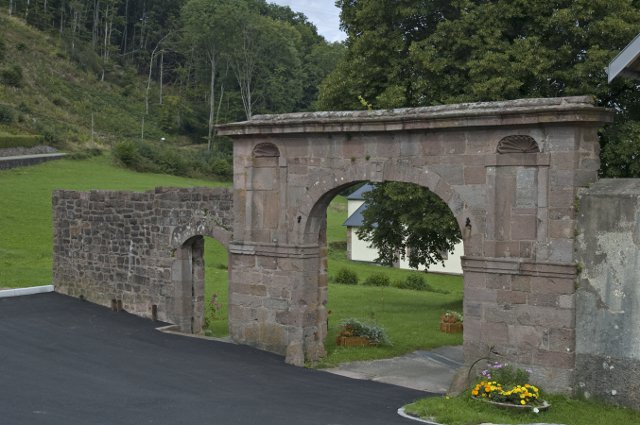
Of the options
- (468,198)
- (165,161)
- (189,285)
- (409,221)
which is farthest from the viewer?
(165,161)

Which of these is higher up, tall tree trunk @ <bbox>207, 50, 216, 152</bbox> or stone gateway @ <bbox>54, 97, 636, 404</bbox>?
tall tree trunk @ <bbox>207, 50, 216, 152</bbox>

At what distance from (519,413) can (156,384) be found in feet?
18.6

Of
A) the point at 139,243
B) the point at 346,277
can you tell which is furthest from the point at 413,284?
the point at 139,243

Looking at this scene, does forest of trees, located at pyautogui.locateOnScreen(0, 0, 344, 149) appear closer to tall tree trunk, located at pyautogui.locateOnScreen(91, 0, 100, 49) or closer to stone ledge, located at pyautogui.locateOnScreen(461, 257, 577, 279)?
tall tree trunk, located at pyautogui.locateOnScreen(91, 0, 100, 49)

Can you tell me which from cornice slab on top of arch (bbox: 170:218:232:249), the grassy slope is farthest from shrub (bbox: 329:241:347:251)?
cornice slab on top of arch (bbox: 170:218:232:249)

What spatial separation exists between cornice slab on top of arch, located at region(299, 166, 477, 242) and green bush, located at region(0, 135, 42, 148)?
3603cm

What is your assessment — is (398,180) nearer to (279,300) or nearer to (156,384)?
(279,300)

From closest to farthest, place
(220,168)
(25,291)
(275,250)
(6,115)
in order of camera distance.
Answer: (275,250), (25,291), (6,115), (220,168)

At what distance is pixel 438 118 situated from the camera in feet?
46.3

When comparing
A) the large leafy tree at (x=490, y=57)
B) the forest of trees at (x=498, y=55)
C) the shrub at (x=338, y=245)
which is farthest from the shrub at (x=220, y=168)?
the forest of trees at (x=498, y=55)

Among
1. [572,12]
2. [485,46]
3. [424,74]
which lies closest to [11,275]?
[424,74]

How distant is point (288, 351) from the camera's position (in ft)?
52.7

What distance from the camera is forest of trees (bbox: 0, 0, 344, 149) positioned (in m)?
71.9

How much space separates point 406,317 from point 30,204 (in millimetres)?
21930
